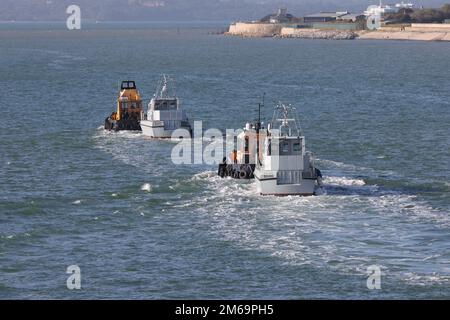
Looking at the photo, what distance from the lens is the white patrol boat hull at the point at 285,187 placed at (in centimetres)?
6091

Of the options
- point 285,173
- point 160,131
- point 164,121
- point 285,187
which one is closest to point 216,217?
point 285,187

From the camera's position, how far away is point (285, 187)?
200ft

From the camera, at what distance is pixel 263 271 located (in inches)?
1842

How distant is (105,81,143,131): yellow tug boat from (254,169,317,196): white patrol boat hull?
32859 millimetres

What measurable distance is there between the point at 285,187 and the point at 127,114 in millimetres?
35501

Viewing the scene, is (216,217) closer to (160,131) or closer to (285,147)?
(285,147)

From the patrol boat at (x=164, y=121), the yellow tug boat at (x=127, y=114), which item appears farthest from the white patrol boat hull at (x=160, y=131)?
the yellow tug boat at (x=127, y=114)

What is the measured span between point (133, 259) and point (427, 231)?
13471 millimetres

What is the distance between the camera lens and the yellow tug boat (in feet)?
308

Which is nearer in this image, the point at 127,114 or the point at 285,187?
the point at 285,187

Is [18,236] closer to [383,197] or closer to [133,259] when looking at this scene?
[133,259]
